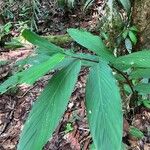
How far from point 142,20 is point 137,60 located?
1517mm

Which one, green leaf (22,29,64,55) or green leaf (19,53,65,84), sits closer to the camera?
green leaf (19,53,65,84)

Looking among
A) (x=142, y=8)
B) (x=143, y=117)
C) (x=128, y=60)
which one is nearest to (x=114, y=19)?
(x=142, y=8)

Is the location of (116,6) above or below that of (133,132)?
above

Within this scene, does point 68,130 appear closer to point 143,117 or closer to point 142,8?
point 143,117

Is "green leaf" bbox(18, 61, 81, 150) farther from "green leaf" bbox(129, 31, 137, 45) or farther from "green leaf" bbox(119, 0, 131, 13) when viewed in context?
"green leaf" bbox(119, 0, 131, 13)

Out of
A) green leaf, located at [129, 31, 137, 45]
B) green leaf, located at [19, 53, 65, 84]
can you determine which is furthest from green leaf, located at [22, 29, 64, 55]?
green leaf, located at [129, 31, 137, 45]

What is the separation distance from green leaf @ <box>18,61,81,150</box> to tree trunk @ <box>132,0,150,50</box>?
5.48ft

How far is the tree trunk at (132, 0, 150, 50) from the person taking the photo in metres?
2.70

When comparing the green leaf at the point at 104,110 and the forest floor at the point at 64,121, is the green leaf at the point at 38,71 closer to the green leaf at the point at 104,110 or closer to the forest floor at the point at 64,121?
the green leaf at the point at 104,110

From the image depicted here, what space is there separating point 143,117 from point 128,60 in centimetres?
130

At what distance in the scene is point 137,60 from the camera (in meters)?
1.30

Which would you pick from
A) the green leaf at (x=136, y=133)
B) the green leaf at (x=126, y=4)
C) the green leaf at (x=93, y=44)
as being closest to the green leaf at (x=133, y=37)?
the green leaf at (x=126, y=4)

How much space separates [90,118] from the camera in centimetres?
107

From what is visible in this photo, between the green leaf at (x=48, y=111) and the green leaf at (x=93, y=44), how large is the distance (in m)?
0.22
